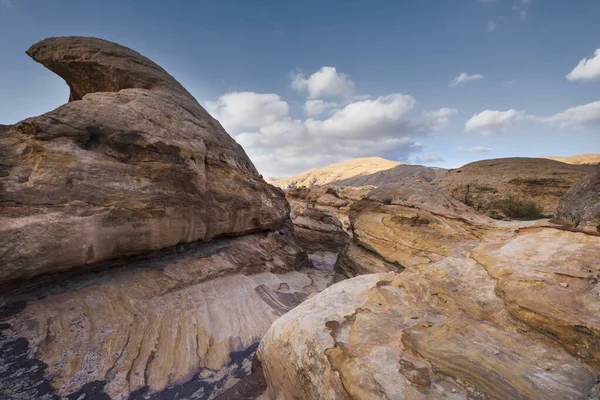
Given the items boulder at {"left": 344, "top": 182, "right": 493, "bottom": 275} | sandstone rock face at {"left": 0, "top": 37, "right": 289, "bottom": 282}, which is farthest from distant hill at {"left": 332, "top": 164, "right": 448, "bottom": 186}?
sandstone rock face at {"left": 0, "top": 37, "right": 289, "bottom": 282}

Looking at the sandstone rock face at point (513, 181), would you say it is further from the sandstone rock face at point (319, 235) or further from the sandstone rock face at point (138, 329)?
the sandstone rock face at point (138, 329)

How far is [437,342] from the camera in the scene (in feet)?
12.9

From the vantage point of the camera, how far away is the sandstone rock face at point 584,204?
557cm

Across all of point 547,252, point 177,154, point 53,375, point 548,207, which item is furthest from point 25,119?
point 548,207

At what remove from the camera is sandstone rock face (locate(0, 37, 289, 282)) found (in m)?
5.99

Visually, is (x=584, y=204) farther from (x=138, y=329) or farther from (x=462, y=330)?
(x=138, y=329)

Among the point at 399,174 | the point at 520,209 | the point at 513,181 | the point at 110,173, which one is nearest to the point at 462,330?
the point at 110,173

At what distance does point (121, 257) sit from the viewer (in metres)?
7.55

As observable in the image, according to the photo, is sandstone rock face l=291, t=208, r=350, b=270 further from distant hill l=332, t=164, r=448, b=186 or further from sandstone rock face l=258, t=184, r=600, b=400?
distant hill l=332, t=164, r=448, b=186

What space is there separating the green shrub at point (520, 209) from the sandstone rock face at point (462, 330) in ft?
20.7

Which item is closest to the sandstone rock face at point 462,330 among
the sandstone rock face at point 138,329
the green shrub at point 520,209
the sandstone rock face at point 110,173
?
the sandstone rock face at point 138,329

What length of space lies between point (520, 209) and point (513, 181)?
226 centimetres

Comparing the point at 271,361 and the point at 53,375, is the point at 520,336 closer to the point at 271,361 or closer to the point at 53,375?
the point at 271,361

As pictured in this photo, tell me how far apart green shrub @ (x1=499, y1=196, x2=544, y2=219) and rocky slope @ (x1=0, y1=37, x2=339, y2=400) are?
9672 mm
